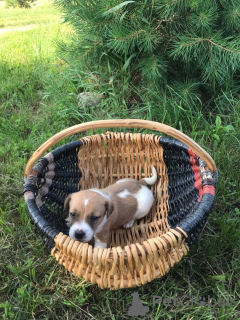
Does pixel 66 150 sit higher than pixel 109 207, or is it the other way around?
pixel 66 150

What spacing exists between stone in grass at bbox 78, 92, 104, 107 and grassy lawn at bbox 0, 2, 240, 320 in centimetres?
5

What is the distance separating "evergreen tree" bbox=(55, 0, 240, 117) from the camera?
2186mm

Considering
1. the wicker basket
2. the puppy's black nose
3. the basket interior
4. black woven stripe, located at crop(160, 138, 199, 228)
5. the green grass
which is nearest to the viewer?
the wicker basket

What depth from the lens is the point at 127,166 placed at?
2158 mm

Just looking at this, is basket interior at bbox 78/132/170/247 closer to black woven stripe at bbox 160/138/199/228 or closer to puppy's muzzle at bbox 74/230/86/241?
black woven stripe at bbox 160/138/199/228

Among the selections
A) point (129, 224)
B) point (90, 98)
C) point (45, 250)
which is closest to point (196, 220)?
point (129, 224)

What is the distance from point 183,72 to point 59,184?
1366 millimetres

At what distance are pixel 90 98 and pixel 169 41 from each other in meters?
0.83

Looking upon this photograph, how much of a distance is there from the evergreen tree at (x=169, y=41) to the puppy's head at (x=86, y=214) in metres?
1.22

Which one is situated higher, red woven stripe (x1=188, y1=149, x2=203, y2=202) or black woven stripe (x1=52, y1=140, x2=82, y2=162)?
black woven stripe (x1=52, y1=140, x2=82, y2=162)

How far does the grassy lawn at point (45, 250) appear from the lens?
1.46 meters

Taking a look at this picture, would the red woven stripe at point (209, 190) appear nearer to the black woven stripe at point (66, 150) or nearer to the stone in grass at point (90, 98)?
the black woven stripe at point (66, 150)

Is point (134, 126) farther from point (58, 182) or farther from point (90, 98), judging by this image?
point (90, 98)

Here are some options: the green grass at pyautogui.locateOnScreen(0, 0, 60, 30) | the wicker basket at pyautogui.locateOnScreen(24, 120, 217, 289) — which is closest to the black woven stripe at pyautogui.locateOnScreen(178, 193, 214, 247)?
the wicker basket at pyautogui.locateOnScreen(24, 120, 217, 289)
